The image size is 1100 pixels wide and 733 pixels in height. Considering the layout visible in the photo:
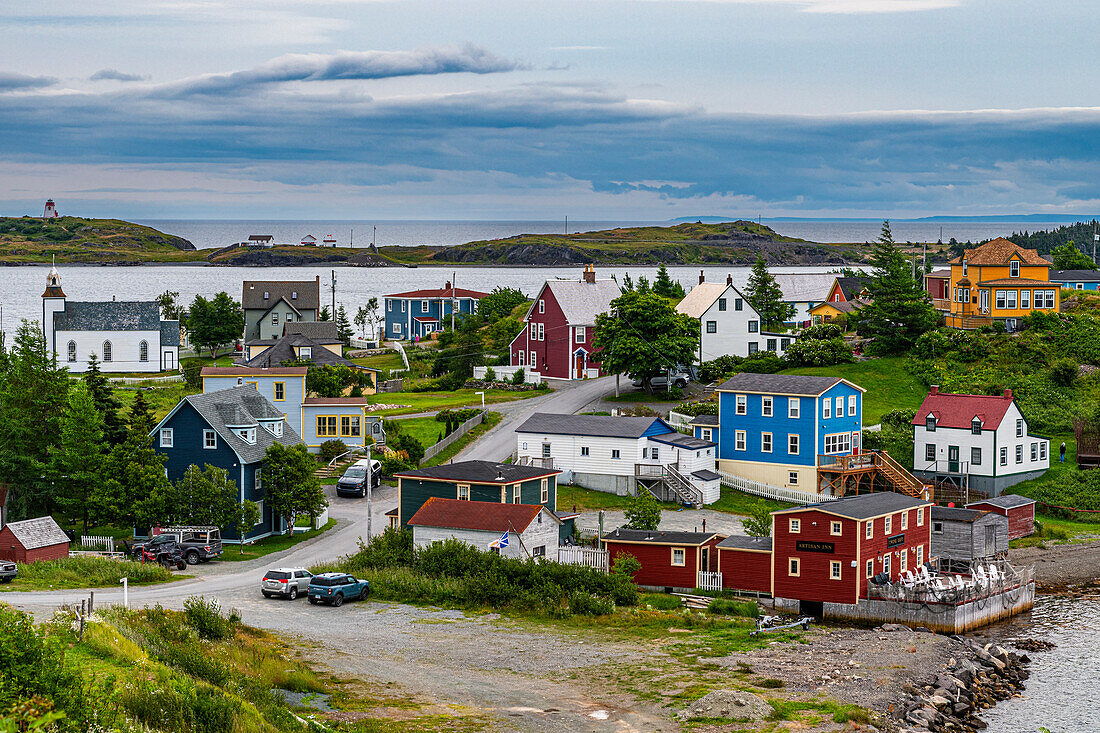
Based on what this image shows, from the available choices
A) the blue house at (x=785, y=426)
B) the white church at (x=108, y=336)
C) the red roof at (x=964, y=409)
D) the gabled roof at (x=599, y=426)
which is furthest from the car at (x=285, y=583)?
the white church at (x=108, y=336)

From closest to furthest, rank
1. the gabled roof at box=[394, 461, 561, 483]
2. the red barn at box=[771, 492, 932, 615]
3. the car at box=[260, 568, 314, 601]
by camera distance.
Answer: the car at box=[260, 568, 314, 601] → the red barn at box=[771, 492, 932, 615] → the gabled roof at box=[394, 461, 561, 483]

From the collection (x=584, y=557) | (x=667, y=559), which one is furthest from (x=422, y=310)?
(x=667, y=559)

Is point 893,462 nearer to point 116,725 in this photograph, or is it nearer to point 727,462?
point 727,462

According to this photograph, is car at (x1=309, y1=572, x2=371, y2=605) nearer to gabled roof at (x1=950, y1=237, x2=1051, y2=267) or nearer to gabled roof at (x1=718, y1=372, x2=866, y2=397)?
gabled roof at (x1=718, y1=372, x2=866, y2=397)

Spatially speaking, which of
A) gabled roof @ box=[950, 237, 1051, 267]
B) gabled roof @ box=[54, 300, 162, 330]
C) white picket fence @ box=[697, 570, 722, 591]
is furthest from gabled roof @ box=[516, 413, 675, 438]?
gabled roof @ box=[54, 300, 162, 330]

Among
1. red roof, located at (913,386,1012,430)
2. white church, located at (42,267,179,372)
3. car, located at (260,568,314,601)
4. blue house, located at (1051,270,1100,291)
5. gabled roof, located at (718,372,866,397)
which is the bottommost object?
car, located at (260,568,314,601)

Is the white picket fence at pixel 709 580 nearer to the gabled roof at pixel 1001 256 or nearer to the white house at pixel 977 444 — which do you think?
the white house at pixel 977 444
